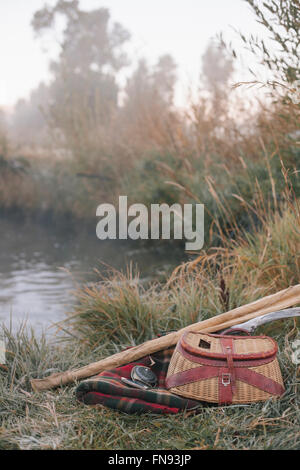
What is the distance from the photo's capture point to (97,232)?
288 inches

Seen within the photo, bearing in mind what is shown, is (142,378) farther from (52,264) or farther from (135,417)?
(52,264)

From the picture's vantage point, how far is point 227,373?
171 cm

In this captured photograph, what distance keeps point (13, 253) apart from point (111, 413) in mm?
5016

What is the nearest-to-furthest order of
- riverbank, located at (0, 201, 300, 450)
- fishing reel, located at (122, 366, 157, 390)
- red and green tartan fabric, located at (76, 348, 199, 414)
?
1. riverbank, located at (0, 201, 300, 450)
2. red and green tartan fabric, located at (76, 348, 199, 414)
3. fishing reel, located at (122, 366, 157, 390)

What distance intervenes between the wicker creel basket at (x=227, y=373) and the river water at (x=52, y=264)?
4.42ft

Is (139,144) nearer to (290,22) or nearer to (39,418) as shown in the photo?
(290,22)

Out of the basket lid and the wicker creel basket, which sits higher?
the basket lid

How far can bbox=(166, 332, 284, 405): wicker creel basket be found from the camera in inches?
67.2

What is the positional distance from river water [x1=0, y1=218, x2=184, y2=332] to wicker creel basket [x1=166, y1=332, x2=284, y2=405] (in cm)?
135

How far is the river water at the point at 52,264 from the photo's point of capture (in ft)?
12.8

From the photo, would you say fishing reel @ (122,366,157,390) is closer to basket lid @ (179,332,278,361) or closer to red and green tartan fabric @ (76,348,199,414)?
red and green tartan fabric @ (76,348,199,414)

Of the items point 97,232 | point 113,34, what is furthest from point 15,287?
point 113,34

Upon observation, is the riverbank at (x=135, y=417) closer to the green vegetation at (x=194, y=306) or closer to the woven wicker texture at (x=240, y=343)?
the green vegetation at (x=194, y=306)

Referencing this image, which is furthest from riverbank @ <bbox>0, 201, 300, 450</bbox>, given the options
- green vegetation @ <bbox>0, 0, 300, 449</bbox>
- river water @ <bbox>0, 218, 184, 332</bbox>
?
river water @ <bbox>0, 218, 184, 332</bbox>
